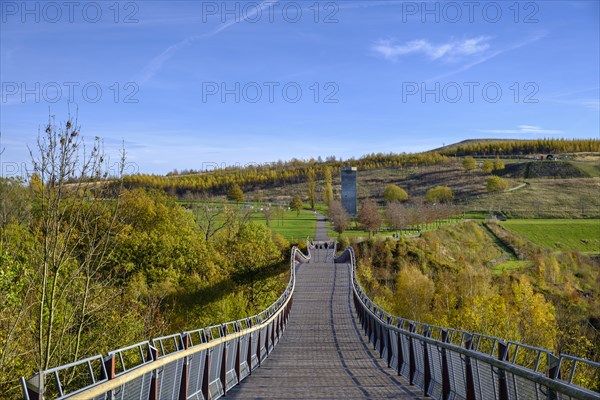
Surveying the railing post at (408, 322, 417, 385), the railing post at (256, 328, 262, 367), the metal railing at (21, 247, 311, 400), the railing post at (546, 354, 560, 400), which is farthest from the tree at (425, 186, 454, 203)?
the railing post at (546, 354, 560, 400)

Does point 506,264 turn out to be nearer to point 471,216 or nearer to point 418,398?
point 471,216

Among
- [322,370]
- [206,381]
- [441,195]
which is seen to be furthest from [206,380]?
[441,195]

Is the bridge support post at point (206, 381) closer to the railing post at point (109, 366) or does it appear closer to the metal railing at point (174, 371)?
the metal railing at point (174, 371)

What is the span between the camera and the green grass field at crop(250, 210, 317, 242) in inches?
3935

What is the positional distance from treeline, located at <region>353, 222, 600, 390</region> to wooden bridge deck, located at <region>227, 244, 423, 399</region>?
2463 centimetres

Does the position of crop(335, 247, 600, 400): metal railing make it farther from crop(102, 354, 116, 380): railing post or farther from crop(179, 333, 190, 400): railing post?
crop(102, 354, 116, 380): railing post

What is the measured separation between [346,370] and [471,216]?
113m

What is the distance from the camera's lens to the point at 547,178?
168 metres

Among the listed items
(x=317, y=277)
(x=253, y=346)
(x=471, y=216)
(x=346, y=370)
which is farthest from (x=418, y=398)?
(x=471, y=216)

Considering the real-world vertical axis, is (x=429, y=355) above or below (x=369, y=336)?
above

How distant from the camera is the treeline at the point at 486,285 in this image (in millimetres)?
55812

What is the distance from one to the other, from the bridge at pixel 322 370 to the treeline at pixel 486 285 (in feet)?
123

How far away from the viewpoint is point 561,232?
107125 millimetres

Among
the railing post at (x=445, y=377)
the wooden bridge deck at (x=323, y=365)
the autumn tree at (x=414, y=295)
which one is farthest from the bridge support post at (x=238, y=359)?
the autumn tree at (x=414, y=295)
